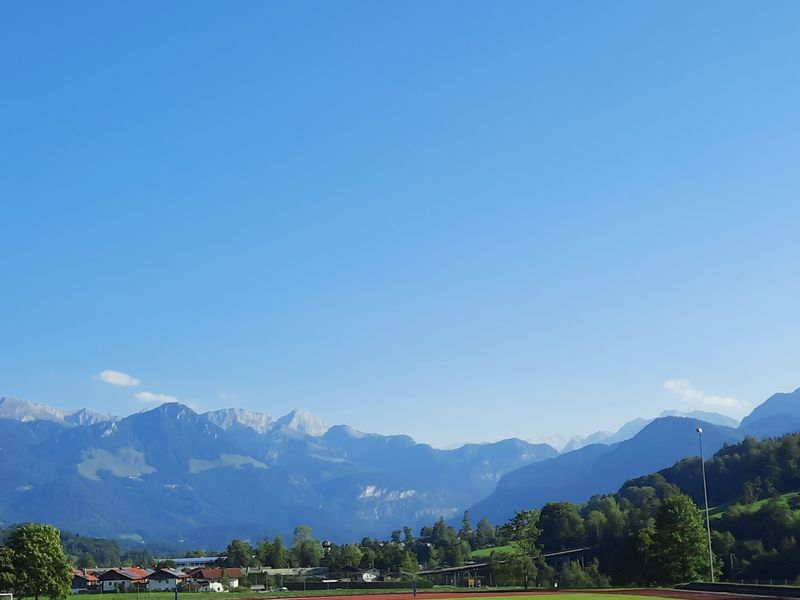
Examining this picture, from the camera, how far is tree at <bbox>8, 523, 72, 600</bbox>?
8388 cm

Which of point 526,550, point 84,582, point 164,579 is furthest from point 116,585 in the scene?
point 526,550

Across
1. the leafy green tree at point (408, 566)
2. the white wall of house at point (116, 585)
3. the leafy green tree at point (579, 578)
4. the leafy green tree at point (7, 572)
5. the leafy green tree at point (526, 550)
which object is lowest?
the leafy green tree at point (408, 566)

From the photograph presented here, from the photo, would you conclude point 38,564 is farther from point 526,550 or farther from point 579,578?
point 526,550

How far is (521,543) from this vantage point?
14112 centimetres

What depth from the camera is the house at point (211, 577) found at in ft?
550

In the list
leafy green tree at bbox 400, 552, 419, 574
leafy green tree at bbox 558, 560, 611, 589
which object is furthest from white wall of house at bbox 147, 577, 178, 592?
leafy green tree at bbox 558, 560, 611, 589

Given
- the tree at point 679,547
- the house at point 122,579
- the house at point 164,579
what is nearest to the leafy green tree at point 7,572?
the tree at point 679,547

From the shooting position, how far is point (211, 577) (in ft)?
595

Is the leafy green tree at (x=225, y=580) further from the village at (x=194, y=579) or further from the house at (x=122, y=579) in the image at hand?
the house at (x=122, y=579)

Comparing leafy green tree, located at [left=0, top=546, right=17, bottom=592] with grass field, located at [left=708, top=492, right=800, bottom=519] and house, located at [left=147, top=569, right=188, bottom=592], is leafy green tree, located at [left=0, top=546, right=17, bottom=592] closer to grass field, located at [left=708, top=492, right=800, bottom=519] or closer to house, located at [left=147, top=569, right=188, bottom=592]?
house, located at [left=147, top=569, right=188, bottom=592]

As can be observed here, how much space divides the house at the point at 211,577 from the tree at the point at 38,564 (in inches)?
3076

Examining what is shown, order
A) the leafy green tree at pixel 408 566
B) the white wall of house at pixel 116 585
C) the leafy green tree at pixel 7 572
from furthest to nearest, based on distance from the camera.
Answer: the leafy green tree at pixel 408 566, the white wall of house at pixel 116 585, the leafy green tree at pixel 7 572

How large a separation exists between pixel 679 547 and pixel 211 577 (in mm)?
119519

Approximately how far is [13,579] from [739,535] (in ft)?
450
